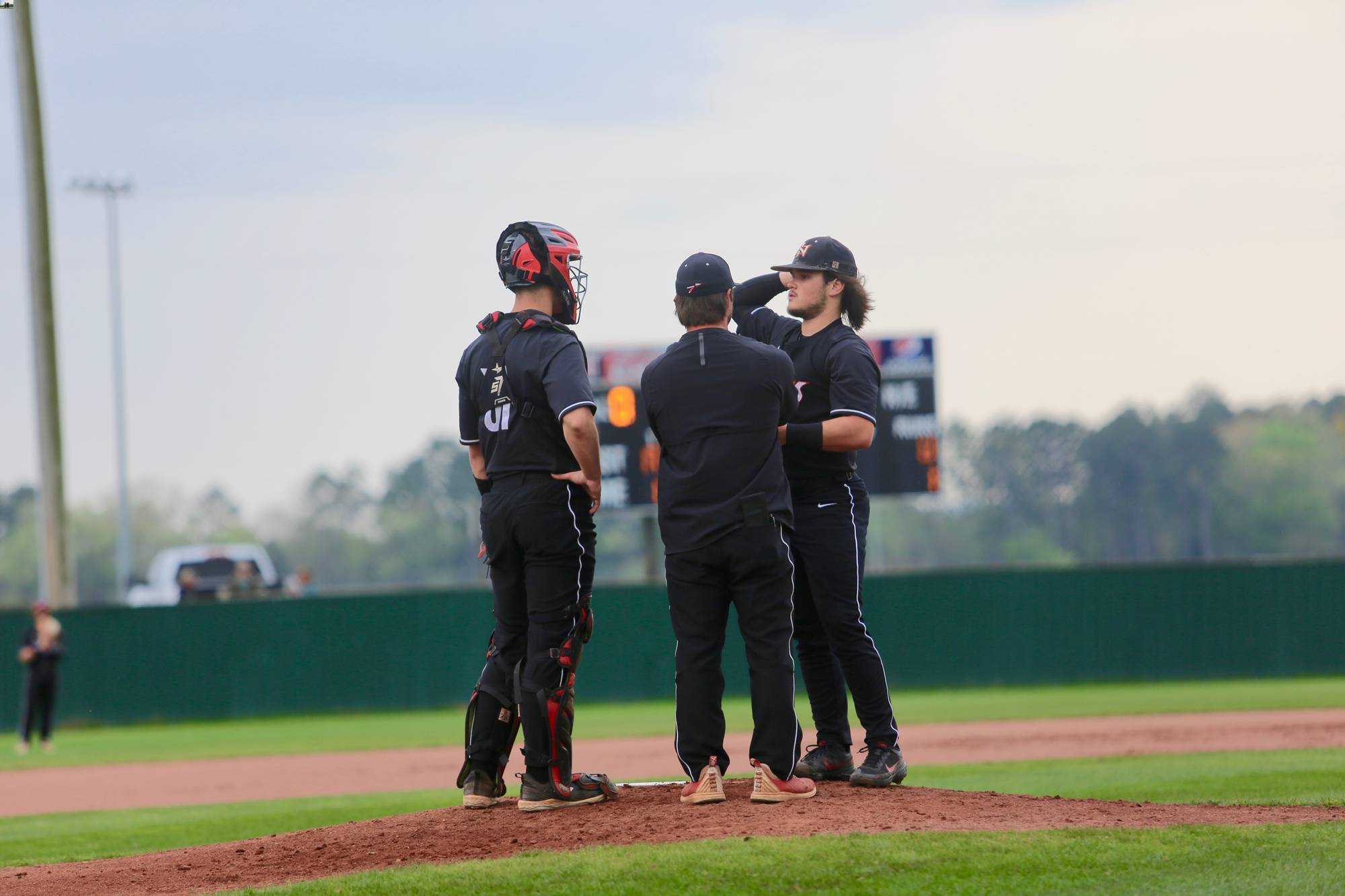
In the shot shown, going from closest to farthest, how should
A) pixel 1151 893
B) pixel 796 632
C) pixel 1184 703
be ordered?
pixel 1151 893 < pixel 796 632 < pixel 1184 703

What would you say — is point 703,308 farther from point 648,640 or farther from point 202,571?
point 202,571

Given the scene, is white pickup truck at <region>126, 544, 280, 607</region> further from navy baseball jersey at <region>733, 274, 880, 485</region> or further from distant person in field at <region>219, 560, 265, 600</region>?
navy baseball jersey at <region>733, 274, 880, 485</region>

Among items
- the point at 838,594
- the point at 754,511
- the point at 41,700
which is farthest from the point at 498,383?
the point at 41,700

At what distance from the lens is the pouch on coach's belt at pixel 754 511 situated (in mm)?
5648

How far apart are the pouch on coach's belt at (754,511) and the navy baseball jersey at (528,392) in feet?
2.40

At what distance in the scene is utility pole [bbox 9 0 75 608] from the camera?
2059 cm

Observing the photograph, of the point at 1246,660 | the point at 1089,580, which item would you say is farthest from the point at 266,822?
the point at 1246,660

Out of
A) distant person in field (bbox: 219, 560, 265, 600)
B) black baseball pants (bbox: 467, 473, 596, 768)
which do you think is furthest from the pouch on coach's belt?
distant person in field (bbox: 219, 560, 265, 600)

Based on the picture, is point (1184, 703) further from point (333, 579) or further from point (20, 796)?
point (333, 579)

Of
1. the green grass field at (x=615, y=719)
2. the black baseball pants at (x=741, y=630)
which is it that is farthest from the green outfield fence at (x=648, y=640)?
the black baseball pants at (x=741, y=630)

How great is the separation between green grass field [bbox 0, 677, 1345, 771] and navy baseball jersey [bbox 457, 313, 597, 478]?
9.49 m

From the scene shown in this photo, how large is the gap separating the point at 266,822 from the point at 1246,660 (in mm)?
16672

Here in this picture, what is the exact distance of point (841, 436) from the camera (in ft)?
19.6

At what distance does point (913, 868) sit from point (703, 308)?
89.5 inches
